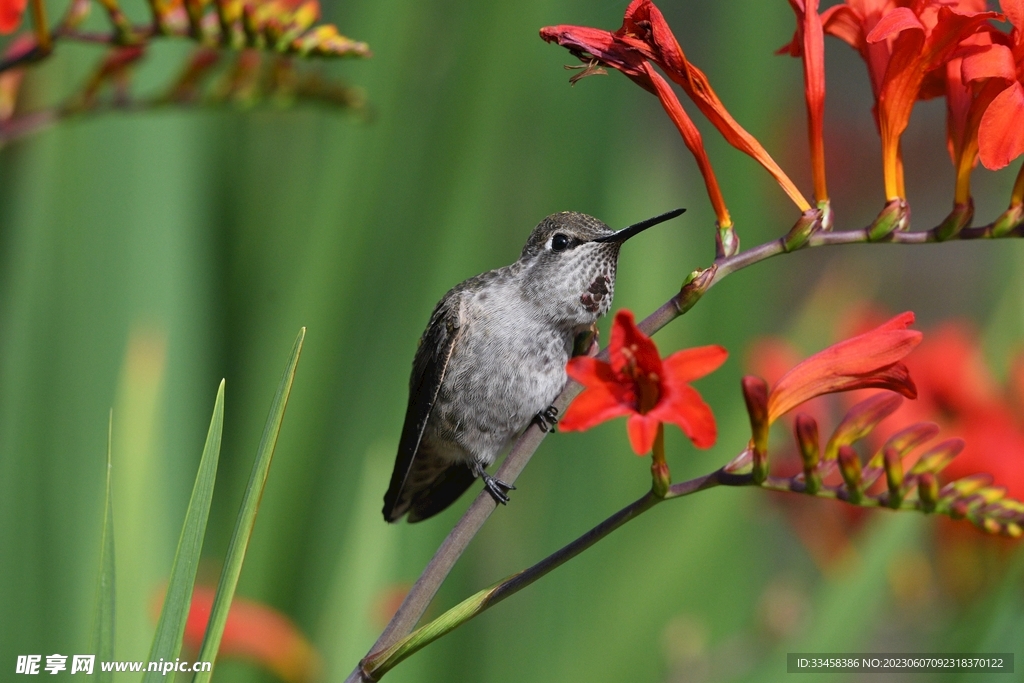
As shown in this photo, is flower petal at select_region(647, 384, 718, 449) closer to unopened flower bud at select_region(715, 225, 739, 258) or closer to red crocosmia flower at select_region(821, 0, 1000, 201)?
unopened flower bud at select_region(715, 225, 739, 258)

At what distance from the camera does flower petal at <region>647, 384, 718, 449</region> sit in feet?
1.94

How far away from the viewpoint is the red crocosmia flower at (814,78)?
81cm

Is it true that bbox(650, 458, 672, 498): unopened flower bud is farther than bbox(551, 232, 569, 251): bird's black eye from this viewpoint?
No

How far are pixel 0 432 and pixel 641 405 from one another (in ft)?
4.34

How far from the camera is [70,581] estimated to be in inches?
62.2

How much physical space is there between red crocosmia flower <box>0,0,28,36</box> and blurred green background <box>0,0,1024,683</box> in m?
0.63

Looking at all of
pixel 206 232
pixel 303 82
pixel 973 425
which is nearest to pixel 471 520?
pixel 303 82

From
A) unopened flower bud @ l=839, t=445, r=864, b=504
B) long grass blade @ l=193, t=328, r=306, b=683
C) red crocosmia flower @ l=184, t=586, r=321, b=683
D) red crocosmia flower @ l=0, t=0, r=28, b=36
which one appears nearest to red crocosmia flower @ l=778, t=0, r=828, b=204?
unopened flower bud @ l=839, t=445, r=864, b=504

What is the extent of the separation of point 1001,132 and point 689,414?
1.06 feet

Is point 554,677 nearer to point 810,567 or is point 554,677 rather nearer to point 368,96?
point 368,96

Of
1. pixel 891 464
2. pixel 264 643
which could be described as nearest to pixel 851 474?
pixel 891 464

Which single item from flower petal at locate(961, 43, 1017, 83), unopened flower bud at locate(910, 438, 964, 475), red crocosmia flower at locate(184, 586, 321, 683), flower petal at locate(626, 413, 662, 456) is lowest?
red crocosmia flower at locate(184, 586, 321, 683)

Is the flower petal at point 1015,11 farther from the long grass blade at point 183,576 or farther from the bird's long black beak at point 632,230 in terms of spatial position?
the long grass blade at point 183,576

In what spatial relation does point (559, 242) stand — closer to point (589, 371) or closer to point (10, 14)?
point (589, 371)
